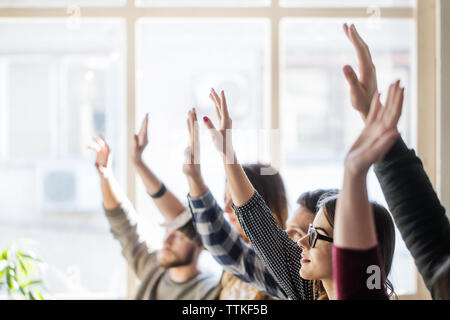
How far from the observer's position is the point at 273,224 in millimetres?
668

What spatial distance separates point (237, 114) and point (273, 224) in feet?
2.51

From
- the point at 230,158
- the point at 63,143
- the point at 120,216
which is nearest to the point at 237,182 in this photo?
the point at 230,158

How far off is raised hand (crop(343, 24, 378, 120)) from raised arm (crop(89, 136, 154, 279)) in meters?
0.77

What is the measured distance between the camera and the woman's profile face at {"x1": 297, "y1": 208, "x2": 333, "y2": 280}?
537mm

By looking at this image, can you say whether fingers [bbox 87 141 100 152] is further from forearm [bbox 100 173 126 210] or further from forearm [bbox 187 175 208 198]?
forearm [bbox 187 175 208 198]

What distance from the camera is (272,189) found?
2.74ft

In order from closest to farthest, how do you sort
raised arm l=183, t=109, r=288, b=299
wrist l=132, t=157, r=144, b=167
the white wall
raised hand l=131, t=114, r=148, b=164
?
the white wall < raised arm l=183, t=109, r=288, b=299 < raised hand l=131, t=114, r=148, b=164 < wrist l=132, t=157, r=144, b=167

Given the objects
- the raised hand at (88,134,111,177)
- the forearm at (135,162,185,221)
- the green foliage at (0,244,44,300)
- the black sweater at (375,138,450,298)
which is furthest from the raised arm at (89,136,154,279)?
the black sweater at (375,138,450,298)

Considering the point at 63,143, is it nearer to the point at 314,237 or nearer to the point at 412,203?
the point at 314,237

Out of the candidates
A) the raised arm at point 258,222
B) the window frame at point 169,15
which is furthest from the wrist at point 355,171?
the window frame at point 169,15

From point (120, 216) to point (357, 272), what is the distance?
958mm

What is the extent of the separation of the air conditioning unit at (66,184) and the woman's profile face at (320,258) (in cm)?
107
